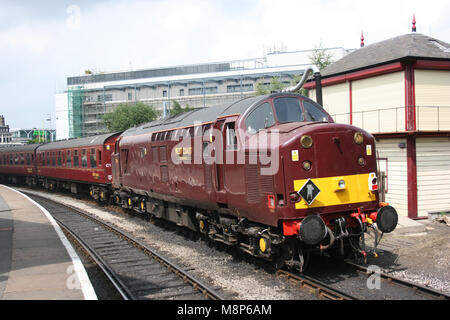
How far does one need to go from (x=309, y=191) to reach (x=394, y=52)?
11712 mm

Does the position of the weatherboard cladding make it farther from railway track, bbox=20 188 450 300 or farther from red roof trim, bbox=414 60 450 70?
railway track, bbox=20 188 450 300

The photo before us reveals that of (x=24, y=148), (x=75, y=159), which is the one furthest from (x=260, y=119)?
(x=24, y=148)

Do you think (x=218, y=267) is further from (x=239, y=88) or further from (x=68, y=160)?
(x=239, y=88)

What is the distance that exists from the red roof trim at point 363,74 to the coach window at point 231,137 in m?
9.70

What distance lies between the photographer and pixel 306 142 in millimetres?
7992

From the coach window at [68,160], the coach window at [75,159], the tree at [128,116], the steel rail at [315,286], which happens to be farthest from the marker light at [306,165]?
the tree at [128,116]

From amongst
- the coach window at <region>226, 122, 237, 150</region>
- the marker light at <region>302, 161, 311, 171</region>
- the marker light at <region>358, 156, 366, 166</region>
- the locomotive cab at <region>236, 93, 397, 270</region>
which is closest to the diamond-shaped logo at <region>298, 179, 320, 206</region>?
the locomotive cab at <region>236, 93, 397, 270</region>

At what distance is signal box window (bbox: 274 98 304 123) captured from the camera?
911 cm

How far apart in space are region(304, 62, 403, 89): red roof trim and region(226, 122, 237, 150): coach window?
970 cm

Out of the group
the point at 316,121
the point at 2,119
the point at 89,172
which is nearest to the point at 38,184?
the point at 89,172

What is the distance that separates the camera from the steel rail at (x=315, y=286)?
24.1 feet

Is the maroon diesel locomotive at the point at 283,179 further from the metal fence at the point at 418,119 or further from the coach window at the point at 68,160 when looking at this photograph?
the coach window at the point at 68,160
